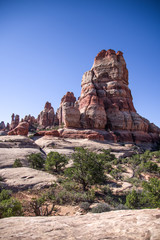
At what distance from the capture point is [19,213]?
6.81 metres

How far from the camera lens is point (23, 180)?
12.9m

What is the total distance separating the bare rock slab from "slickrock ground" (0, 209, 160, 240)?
9242mm

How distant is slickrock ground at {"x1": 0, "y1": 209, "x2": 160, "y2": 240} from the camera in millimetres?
2844

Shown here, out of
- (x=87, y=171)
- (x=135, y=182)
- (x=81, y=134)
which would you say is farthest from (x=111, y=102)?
(x=87, y=171)

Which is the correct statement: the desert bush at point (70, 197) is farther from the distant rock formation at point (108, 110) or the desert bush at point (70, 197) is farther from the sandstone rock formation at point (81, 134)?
the sandstone rock formation at point (81, 134)

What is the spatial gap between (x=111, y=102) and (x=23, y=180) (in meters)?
47.4

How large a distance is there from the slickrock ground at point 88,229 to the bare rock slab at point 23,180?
9.24 meters

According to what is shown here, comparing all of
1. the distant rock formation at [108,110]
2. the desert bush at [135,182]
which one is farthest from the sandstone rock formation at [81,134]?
the desert bush at [135,182]

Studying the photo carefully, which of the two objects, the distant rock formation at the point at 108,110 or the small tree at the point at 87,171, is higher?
the distant rock formation at the point at 108,110

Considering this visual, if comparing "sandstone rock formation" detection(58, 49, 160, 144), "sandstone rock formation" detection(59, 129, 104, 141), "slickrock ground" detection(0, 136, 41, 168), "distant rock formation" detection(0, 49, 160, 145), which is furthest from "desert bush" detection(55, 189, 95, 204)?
"sandstone rock formation" detection(58, 49, 160, 144)

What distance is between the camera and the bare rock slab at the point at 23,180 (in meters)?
12.0

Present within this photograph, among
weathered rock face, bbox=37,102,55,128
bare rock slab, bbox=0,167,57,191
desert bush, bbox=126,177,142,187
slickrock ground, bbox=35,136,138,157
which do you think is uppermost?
weathered rock face, bbox=37,102,55,128

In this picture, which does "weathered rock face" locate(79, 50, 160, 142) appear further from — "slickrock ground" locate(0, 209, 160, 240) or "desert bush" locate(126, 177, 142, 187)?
"slickrock ground" locate(0, 209, 160, 240)

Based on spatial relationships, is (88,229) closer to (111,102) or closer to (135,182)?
(135,182)
